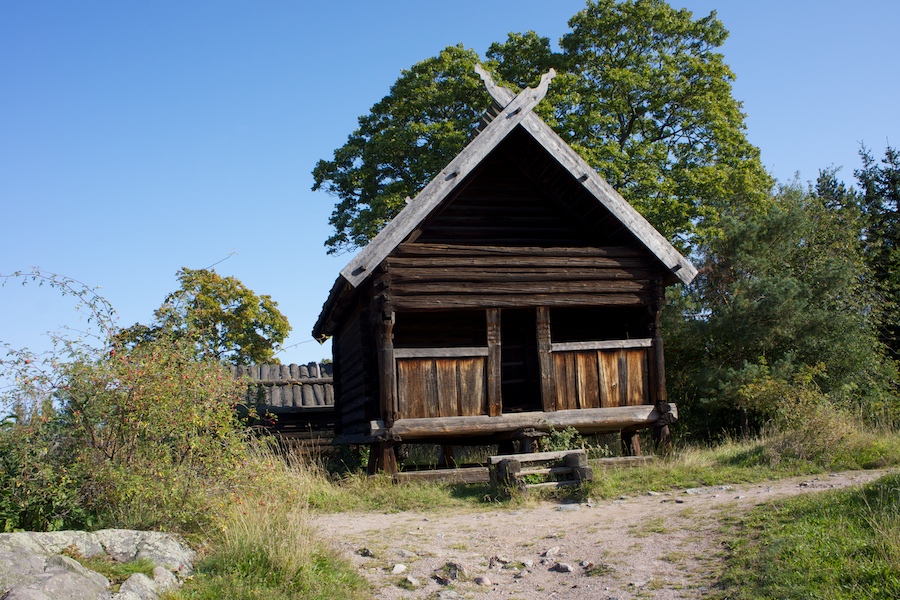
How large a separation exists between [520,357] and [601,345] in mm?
2856

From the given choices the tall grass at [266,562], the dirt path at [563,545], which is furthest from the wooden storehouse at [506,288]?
the tall grass at [266,562]

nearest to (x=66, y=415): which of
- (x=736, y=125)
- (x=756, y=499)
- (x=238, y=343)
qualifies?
(x=756, y=499)

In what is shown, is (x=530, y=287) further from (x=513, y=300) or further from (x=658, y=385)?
(x=658, y=385)

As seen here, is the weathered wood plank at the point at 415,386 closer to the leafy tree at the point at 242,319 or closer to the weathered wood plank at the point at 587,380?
the weathered wood plank at the point at 587,380

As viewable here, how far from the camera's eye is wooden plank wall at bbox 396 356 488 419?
1317 centimetres

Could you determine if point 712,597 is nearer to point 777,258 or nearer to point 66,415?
point 66,415

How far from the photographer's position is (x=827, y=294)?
69.9 ft

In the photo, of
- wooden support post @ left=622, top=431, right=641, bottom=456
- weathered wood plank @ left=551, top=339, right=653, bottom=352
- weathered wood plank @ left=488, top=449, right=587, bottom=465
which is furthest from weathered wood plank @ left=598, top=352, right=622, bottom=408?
weathered wood plank @ left=488, top=449, right=587, bottom=465

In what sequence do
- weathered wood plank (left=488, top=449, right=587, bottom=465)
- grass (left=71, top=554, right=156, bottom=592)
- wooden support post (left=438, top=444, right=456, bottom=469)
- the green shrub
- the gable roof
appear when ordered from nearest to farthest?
grass (left=71, top=554, right=156, bottom=592) < the green shrub < weathered wood plank (left=488, top=449, right=587, bottom=465) < the gable roof < wooden support post (left=438, top=444, right=456, bottom=469)

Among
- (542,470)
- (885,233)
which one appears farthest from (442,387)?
(885,233)

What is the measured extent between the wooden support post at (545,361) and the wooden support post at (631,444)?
1725 mm

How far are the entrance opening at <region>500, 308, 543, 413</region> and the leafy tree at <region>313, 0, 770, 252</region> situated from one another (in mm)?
8004

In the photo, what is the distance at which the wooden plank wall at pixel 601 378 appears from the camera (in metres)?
14.0

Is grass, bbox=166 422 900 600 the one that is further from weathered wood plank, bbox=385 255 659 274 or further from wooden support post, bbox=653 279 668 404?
weathered wood plank, bbox=385 255 659 274
